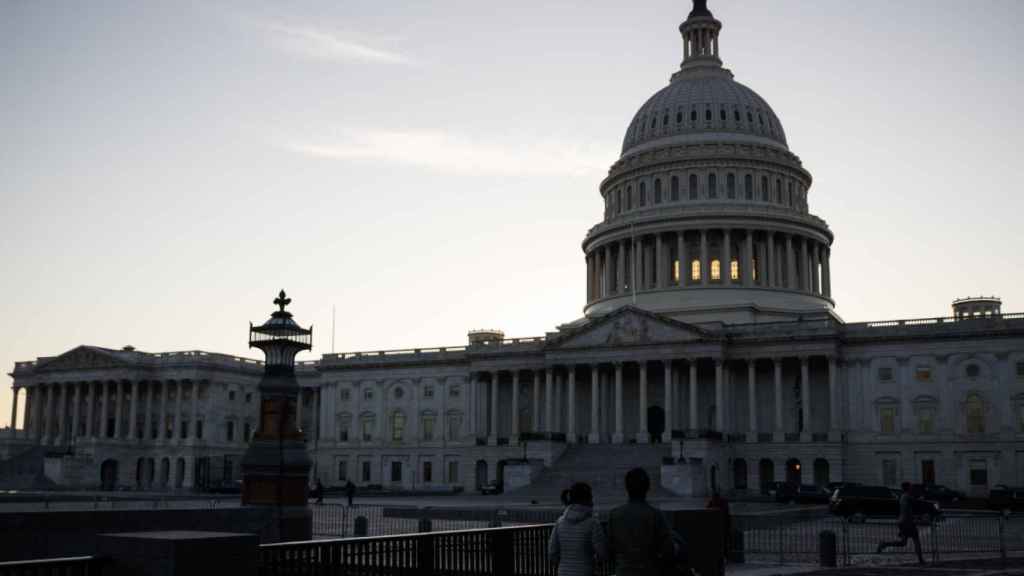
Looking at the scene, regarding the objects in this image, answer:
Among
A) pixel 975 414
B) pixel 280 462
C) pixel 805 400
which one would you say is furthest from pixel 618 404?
pixel 280 462

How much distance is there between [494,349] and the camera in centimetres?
10069

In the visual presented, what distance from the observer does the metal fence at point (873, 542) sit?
3141cm

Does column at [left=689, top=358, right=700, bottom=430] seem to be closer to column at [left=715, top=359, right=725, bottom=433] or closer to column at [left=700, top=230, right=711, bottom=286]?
column at [left=715, top=359, right=725, bottom=433]

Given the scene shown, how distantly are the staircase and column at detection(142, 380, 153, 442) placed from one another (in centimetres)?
5173

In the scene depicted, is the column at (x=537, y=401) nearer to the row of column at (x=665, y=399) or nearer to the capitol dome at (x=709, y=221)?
the row of column at (x=665, y=399)

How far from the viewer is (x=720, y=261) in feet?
341

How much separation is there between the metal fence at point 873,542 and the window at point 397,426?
6649 cm

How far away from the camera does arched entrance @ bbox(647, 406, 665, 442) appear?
9250 centimetres

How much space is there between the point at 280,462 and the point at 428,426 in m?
74.5

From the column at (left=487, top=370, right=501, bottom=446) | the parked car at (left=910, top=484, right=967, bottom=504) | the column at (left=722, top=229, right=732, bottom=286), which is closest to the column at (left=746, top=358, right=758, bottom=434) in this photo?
the column at (left=722, top=229, right=732, bottom=286)

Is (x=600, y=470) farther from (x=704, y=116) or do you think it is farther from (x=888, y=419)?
(x=704, y=116)

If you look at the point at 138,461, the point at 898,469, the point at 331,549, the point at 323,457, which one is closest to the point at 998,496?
the point at 898,469

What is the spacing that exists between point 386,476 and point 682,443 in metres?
37.4

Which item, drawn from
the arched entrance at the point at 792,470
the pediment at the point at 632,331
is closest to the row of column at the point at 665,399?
the pediment at the point at 632,331
